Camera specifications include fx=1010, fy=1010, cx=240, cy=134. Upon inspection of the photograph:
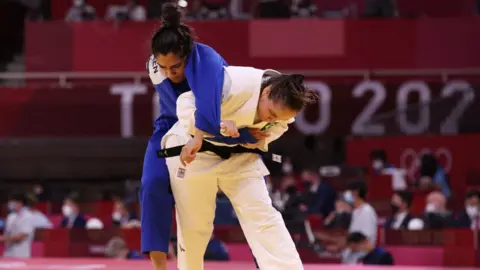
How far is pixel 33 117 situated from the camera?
14.5m

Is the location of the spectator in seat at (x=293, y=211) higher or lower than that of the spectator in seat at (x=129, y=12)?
lower

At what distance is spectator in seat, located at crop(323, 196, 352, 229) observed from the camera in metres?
9.85

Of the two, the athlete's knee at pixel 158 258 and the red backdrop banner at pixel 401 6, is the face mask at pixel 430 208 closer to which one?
the athlete's knee at pixel 158 258

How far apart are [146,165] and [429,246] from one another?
4012 millimetres

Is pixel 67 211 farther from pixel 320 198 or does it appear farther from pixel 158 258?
pixel 158 258

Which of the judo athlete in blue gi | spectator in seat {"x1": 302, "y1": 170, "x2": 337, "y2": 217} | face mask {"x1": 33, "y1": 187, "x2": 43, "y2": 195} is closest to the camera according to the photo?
the judo athlete in blue gi

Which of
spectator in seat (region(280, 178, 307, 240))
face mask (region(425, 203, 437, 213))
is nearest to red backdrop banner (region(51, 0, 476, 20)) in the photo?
spectator in seat (region(280, 178, 307, 240))

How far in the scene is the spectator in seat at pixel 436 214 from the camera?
371 inches

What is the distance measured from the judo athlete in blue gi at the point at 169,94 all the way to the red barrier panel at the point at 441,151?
329 inches

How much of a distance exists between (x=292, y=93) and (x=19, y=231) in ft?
23.5

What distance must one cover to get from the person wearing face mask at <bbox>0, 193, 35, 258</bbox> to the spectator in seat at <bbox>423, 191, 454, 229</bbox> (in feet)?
13.1

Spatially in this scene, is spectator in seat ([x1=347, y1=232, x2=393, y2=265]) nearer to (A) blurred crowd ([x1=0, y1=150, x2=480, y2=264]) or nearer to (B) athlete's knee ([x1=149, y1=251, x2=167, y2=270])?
(A) blurred crowd ([x1=0, y1=150, x2=480, y2=264])

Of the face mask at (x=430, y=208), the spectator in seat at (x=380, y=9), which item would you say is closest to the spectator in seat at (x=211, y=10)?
the spectator in seat at (x=380, y=9)

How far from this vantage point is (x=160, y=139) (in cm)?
509
